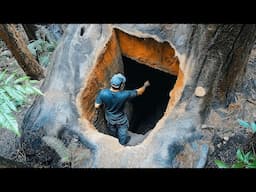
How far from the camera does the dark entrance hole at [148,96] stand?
9.09 meters

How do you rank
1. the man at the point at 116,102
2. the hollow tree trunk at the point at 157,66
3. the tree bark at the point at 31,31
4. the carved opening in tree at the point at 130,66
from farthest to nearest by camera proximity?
the tree bark at the point at 31,31, the carved opening in tree at the point at 130,66, the man at the point at 116,102, the hollow tree trunk at the point at 157,66

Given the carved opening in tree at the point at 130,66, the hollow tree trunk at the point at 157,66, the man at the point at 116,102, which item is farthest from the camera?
the carved opening in tree at the point at 130,66

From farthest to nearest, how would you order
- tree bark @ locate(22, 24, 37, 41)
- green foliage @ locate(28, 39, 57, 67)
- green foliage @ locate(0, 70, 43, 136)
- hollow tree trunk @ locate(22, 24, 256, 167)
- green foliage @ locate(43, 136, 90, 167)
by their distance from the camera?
tree bark @ locate(22, 24, 37, 41) < green foliage @ locate(28, 39, 57, 67) < green foliage @ locate(43, 136, 90, 167) < hollow tree trunk @ locate(22, 24, 256, 167) < green foliage @ locate(0, 70, 43, 136)

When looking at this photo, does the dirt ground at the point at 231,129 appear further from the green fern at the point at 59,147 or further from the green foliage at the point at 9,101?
the green foliage at the point at 9,101

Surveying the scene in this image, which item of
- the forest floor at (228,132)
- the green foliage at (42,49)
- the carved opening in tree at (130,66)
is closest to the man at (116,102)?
the carved opening in tree at (130,66)

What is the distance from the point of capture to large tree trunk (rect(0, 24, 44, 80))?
284 inches

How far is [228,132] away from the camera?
6355mm

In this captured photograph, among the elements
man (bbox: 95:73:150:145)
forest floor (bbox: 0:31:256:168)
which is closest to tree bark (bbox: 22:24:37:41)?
forest floor (bbox: 0:31:256:168)

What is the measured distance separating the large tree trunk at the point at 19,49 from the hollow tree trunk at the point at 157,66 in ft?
2.86

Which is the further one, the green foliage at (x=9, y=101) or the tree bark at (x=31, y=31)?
the tree bark at (x=31, y=31)

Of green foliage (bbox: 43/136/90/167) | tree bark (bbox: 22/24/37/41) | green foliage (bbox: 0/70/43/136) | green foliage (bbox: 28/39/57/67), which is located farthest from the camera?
tree bark (bbox: 22/24/37/41)

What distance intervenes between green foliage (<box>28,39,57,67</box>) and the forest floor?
10.9ft

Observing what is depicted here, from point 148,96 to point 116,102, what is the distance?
296 cm

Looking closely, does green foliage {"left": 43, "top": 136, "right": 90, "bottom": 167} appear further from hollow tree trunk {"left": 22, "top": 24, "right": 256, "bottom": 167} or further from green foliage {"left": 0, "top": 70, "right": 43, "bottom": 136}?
green foliage {"left": 0, "top": 70, "right": 43, "bottom": 136}
